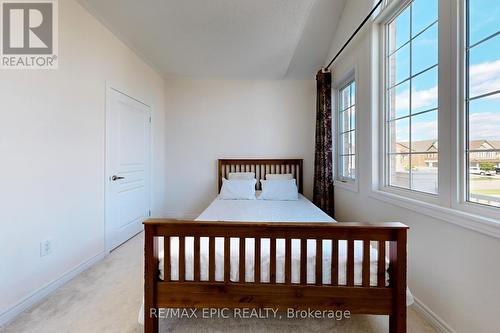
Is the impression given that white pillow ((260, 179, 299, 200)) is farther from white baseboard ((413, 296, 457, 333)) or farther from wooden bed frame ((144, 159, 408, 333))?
wooden bed frame ((144, 159, 408, 333))

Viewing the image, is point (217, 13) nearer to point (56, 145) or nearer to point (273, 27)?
point (273, 27)

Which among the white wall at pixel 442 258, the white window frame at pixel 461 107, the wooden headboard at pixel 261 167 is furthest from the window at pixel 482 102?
the wooden headboard at pixel 261 167

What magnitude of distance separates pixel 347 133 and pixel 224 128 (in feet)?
6.53

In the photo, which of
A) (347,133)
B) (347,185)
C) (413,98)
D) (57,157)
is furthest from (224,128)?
(413,98)

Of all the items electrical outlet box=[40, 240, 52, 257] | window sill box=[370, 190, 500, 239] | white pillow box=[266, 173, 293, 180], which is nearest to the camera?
window sill box=[370, 190, 500, 239]

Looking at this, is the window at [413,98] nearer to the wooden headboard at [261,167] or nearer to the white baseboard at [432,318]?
the white baseboard at [432,318]

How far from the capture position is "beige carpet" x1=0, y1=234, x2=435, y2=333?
61.2 inches

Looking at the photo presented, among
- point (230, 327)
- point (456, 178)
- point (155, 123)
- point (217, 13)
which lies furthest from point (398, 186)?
point (155, 123)

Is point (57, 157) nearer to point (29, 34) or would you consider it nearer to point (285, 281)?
point (29, 34)

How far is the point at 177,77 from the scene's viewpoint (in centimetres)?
416

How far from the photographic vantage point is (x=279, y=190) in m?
3.51

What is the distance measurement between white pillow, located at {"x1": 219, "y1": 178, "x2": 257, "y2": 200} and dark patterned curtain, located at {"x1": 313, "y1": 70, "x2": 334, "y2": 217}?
1.00 m

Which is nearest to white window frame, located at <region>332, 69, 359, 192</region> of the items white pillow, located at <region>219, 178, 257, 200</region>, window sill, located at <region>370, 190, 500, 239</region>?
window sill, located at <region>370, 190, 500, 239</region>

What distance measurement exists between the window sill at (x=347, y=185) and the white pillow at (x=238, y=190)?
1.18 m
